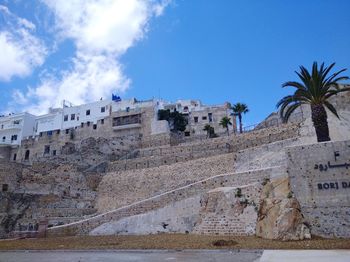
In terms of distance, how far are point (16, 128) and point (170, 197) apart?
54.3m

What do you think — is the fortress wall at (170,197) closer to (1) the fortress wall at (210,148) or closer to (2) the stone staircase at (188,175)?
(2) the stone staircase at (188,175)

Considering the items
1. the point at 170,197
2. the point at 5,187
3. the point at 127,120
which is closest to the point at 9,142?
the point at 127,120

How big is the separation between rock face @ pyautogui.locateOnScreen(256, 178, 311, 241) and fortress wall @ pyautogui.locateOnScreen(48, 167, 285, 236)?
115cm

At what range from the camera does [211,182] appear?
71.4 feet

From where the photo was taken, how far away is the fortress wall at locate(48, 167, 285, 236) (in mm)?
19734

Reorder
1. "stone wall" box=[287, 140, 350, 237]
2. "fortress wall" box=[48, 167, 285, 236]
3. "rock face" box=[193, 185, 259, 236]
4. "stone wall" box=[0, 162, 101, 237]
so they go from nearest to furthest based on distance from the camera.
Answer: "stone wall" box=[287, 140, 350, 237]
"rock face" box=[193, 185, 259, 236]
"fortress wall" box=[48, 167, 285, 236]
"stone wall" box=[0, 162, 101, 237]

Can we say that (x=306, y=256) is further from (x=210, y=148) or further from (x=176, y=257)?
(x=210, y=148)

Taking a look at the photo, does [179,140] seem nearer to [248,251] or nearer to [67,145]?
[67,145]

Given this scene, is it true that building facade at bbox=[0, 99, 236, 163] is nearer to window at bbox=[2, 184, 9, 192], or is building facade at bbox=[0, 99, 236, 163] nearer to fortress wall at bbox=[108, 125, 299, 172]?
fortress wall at bbox=[108, 125, 299, 172]

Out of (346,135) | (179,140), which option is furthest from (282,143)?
(179,140)

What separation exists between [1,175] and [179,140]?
78.2 feet

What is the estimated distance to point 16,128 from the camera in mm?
65875

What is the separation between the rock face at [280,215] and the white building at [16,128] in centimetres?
5890

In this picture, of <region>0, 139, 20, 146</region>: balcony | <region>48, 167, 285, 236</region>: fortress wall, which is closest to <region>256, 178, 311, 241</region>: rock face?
<region>48, 167, 285, 236</region>: fortress wall
